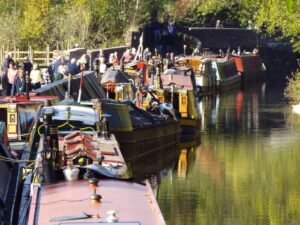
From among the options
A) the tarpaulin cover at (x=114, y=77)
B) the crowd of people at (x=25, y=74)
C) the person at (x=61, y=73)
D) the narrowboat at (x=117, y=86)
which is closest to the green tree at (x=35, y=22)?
the narrowboat at (x=117, y=86)

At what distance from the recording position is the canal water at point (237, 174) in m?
22.5

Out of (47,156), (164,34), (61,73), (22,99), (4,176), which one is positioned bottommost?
(4,176)

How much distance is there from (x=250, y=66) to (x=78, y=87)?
33248 mm

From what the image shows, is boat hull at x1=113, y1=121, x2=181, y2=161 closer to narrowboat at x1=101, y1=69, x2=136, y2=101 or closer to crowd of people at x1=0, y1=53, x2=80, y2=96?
narrowboat at x1=101, y1=69, x2=136, y2=101

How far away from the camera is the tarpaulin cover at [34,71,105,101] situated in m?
30.3

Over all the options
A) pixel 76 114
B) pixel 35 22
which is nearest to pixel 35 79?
pixel 76 114

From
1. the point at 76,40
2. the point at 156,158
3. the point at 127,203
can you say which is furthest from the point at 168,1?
the point at 127,203

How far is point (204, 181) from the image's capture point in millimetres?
26781

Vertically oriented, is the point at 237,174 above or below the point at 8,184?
below

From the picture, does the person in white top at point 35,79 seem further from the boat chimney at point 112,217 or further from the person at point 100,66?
the boat chimney at point 112,217

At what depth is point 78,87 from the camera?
32000 mm

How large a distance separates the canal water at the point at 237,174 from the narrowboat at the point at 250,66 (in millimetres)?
17639

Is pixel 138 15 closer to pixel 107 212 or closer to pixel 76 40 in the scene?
pixel 76 40

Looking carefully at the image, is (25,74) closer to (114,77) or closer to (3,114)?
(3,114)
